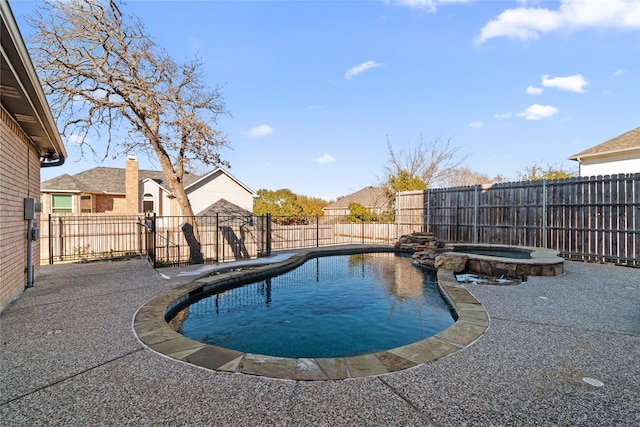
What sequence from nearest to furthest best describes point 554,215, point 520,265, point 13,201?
point 13,201 → point 520,265 → point 554,215

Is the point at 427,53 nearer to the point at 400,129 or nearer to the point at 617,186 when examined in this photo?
the point at 617,186

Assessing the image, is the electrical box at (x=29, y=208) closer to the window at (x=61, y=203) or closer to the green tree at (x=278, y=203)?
the window at (x=61, y=203)

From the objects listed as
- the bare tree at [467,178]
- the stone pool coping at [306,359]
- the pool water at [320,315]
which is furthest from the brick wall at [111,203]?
the bare tree at [467,178]

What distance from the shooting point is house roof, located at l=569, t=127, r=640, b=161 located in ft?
37.2

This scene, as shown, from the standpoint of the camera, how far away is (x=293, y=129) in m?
17.0

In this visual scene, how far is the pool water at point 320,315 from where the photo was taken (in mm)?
3676

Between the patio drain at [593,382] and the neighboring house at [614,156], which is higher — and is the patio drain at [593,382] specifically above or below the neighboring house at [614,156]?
below

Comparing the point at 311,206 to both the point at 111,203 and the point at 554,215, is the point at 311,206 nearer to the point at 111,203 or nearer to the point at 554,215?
the point at 111,203

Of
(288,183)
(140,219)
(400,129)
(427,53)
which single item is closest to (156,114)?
(140,219)

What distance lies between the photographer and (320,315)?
4793mm

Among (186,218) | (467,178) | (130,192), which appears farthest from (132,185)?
(467,178)

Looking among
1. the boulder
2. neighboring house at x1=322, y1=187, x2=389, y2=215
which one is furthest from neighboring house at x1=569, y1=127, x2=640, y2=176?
neighboring house at x1=322, y1=187, x2=389, y2=215

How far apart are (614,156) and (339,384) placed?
1560 centimetres

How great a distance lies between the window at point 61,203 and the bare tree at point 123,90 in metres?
10.3
